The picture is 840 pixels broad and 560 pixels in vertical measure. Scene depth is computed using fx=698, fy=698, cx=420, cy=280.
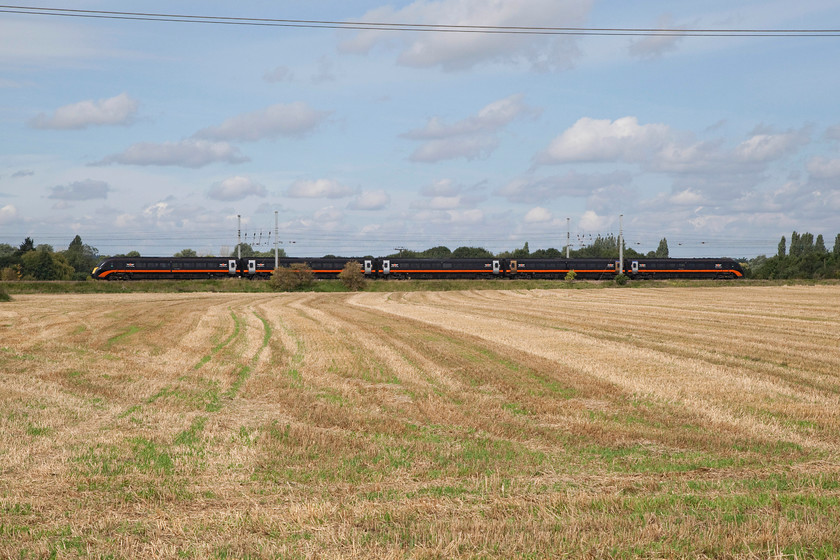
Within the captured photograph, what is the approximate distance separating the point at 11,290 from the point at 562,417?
73943 mm

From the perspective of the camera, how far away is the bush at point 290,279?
79.4 metres

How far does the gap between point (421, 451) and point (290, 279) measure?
71100mm

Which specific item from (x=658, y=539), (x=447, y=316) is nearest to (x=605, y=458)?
(x=658, y=539)

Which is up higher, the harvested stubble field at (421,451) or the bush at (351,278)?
the bush at (351,278)

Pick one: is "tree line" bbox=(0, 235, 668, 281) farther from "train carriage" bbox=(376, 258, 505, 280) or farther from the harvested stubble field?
the harvested stubble field

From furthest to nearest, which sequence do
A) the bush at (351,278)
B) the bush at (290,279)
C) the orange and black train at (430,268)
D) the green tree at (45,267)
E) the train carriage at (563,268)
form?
the green tree at (45,267) < the train carriage at (563,268) < the orange and black train at (430,268) < the bush at (351,278) < the bush at (290,279)

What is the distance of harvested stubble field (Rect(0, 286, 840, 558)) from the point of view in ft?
21.7

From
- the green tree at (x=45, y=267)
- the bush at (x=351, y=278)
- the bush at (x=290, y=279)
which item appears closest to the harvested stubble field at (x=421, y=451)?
the bush at (x=290, y=279)

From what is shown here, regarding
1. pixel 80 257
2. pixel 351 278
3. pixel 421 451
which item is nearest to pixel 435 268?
pixel 351 278

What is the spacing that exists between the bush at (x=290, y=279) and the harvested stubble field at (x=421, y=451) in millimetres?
56692

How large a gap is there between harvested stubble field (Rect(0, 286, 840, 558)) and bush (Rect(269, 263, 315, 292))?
2232 inches

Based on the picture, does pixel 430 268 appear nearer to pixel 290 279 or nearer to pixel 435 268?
pixel 435 268

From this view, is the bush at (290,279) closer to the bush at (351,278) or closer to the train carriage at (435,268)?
the bush at (351,278)

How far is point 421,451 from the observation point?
1006 cm
